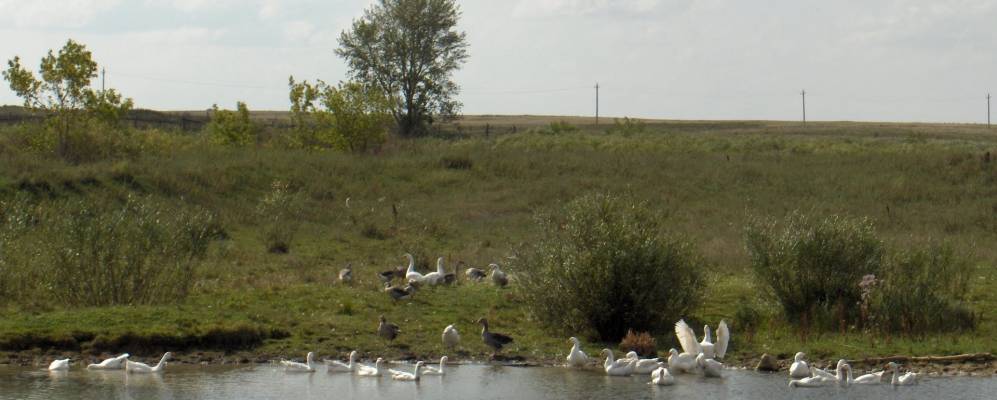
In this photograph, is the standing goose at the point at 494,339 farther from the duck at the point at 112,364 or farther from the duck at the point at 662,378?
the duck at the point at 112,364

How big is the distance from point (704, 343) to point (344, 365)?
18.9 ft

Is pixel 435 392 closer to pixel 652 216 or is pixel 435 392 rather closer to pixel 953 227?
pixel 652 216

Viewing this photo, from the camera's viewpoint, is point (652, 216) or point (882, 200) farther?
point (882, 200)

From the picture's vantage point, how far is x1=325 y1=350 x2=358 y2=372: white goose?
19.8m

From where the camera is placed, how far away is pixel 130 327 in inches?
832

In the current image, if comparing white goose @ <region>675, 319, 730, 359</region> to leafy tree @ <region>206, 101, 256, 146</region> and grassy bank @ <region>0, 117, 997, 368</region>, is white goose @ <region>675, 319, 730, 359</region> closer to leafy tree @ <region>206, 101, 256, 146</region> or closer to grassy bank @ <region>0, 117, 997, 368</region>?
grassy bank @ <region>0, 117, 997, 368</region>

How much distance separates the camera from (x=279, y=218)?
4175cm

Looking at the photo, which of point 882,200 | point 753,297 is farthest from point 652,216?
point 882,200

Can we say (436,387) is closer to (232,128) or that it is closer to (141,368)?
(141,368)

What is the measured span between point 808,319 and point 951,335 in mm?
2562

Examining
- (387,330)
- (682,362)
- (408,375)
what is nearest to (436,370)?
(408,375)

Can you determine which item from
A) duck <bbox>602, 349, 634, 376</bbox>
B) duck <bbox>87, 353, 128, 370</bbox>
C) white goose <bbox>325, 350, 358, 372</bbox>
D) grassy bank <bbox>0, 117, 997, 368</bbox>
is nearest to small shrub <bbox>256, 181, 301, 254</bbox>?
grassy bank <bbox>0, 117, 997, 368</bbox>

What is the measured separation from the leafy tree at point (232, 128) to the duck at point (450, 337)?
48.1 metres

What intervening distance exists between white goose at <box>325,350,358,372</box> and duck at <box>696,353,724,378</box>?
5368 millimetres
